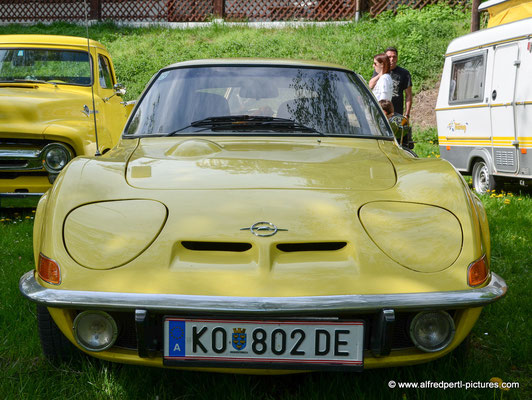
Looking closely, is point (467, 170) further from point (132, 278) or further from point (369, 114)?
point (132, 278)

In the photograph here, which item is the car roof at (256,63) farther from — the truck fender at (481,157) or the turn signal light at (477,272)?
the truck fender at (481,157)

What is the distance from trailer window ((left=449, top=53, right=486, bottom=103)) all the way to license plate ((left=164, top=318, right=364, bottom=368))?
696 centimetres

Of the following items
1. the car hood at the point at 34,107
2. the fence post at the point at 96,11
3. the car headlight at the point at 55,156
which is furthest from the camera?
the fence post at the point at 96,11

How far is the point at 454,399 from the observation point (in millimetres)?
2297

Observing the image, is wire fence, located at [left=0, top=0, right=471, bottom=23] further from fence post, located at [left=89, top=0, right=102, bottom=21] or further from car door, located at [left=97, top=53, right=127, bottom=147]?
car door, located at [left=97, top=53, right=127, bottom=147]

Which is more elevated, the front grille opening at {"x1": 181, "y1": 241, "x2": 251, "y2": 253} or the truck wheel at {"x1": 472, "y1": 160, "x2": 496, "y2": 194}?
the front grille opening at {"x1": 181, "y1": 241, "x2": 251, "y2": 253}

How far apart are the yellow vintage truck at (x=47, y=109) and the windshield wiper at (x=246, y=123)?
1.79m

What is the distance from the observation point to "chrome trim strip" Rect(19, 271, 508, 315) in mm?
1969

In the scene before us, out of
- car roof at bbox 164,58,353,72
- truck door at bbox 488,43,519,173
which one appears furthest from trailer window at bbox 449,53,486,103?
car roof at bbox 164,58,353,72

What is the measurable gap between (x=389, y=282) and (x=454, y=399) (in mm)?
610

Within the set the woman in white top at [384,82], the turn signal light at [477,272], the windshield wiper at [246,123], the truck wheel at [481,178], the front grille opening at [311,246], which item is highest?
the woman in white top at [384,82]

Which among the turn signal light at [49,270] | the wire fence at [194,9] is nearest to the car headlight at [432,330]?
the turn signal light at [49,270]

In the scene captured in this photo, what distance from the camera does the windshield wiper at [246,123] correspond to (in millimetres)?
3197

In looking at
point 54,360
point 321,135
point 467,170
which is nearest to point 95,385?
point 54,360
